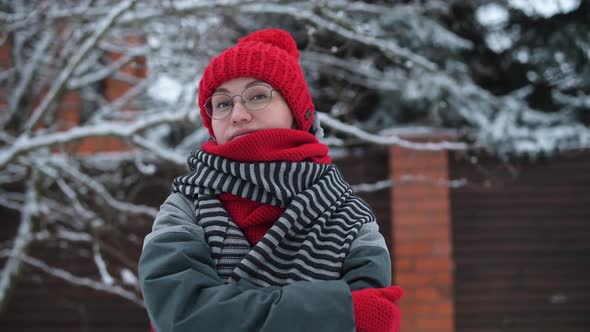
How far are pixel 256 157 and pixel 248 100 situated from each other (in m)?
0.18

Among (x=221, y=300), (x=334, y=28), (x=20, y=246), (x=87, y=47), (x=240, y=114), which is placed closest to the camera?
(x=221, y=300)

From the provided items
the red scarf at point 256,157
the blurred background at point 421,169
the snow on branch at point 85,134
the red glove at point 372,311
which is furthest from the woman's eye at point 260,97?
the blurred background at point 421,169

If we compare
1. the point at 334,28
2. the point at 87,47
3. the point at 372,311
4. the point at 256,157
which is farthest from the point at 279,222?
the point at 87,47

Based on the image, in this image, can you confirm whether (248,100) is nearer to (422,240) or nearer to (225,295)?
(225,295)

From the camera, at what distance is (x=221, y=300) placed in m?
1.07

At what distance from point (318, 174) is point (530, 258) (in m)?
3.57

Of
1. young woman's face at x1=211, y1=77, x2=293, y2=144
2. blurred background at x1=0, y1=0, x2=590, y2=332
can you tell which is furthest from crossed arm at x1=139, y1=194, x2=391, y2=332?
blurred background at x1=0, y1=0, x2=590, y2=332

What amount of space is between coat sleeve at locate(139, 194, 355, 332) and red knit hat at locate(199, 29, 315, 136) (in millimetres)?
482

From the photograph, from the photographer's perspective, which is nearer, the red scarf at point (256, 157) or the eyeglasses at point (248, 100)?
the red scarf at point (256, 157)

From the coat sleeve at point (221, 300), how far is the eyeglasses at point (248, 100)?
398mm

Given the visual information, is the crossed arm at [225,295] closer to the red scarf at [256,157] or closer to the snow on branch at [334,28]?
the red scarf at [256,157]

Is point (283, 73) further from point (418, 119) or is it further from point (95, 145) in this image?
point (95, 145)

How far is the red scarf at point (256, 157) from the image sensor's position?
1249 millimetres

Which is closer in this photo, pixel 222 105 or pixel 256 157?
pixel 256 157
